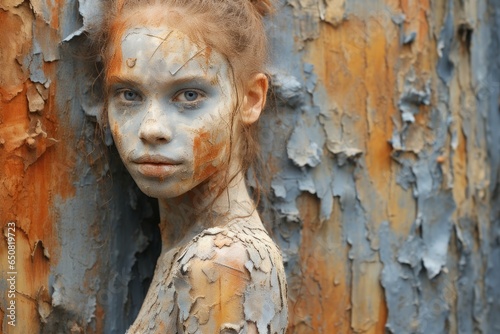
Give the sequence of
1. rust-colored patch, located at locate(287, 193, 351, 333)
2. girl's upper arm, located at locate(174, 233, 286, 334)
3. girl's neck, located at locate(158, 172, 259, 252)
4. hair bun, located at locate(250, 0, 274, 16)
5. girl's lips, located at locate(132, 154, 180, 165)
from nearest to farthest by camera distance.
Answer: girl's upper arm, located at locate(174, 233, 286, 334), girl's lips, located at locate(132, 154, 180, 165), girl's neck, located at locate(158, 172, 259, 252), hair bun, located at locate(250, 0, 274, 16), rust-colored patch, located at locate(287, 193, 351, 333)

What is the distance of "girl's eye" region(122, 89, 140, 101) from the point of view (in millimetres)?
2273

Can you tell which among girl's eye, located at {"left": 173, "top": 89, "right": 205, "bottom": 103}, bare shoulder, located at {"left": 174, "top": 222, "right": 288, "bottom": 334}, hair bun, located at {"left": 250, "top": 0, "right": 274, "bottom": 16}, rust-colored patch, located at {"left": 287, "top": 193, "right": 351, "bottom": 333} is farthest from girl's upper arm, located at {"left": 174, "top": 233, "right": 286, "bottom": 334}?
hair bun, located at {"left": 250, "top": 0, "right": 274, "bottom": 16}

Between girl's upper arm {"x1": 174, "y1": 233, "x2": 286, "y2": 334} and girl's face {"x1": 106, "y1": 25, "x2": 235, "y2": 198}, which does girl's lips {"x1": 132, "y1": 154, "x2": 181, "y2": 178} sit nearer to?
girl's face {"x1": 106, "y1": 25, "x2": 235, "y2": 198}

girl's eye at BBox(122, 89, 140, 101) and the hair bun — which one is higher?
the hair bun

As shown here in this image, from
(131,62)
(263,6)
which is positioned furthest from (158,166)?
(263,6)

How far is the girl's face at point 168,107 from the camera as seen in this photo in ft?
7.24

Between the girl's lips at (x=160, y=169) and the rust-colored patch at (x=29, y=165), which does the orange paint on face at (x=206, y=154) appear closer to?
the girl's lips at (x=160, y=169)

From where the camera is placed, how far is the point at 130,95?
89.8 inches

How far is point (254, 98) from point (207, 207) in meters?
0.29

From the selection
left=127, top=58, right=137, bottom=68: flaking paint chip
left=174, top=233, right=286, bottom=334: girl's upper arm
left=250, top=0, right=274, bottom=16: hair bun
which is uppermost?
left=250, top=0, right=274, bottom=16: hair bun

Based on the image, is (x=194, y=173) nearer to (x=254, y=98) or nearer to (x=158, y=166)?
(x=158, y=166)

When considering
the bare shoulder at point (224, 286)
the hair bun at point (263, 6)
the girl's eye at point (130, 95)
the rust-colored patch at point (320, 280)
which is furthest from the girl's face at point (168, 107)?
the rust-colored patch at point (320, 280)

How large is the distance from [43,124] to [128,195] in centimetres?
32

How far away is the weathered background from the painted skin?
0.75 feet
